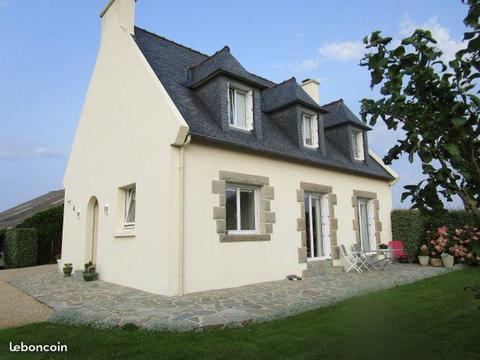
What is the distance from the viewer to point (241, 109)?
404 inches

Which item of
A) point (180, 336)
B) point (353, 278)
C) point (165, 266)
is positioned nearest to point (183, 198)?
point (165, 266)

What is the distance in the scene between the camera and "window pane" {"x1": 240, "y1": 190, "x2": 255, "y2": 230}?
9.63 metres

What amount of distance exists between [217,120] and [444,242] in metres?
9.50

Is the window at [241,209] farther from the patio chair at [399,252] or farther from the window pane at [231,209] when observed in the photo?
the patio chair at [399,252]

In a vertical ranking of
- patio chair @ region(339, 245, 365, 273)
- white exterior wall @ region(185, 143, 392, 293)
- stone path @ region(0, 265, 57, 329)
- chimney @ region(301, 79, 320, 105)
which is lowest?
stone path @ region(0, 265, 57, 329)

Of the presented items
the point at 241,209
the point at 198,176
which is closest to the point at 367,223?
the point at 241,209

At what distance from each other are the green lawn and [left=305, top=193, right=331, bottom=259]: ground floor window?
529 cm

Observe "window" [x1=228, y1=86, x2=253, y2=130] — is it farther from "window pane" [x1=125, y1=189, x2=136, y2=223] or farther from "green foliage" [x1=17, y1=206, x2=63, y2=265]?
"green foliage" [x1=17, y1=206, x2=63, y2=265]

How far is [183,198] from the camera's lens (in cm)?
800

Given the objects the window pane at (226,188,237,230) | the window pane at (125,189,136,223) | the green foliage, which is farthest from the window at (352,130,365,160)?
the green foliage

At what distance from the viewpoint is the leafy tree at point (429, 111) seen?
2.45 meters

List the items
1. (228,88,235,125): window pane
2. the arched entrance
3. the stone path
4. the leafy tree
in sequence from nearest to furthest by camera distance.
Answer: the leafy tree
the stone path
(228,88,235,125): window pane
the arched entrance

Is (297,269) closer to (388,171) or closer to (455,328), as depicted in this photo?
(455,328)

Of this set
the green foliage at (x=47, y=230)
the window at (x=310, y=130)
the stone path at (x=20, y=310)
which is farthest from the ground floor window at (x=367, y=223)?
the green foliage at (x=47, y=230)
